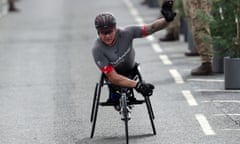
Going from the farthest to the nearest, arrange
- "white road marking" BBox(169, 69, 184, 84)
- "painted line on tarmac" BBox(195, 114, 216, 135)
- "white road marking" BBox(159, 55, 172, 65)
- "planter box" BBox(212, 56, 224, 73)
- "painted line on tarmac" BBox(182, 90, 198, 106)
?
"white road marking" BBox(159, 55, 172, 65) → "planter box" BBox(212, 56, 224, 73) → "white road marking" BBox(169, 69, 184, 84) → "painted line on tarmac" BBox(182, 90, 198, 106) → "painted line on tarmac" BBox(195, 114, 216, 135)

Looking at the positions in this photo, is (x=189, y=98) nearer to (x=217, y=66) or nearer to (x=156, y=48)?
(x=217, y=66)

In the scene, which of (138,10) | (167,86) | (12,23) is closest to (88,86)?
(167,86)

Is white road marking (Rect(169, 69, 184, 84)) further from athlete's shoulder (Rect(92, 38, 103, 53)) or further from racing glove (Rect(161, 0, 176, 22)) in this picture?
racing glove (Rect(161, 0, 176, 22))

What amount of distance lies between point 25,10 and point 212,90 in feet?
72.0

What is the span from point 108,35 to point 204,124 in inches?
82.2

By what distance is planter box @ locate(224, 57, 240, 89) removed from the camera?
1559cm

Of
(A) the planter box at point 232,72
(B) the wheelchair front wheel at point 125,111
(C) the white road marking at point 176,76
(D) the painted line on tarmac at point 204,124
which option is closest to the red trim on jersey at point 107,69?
(B) the wheelchair front wheel at point 125,111

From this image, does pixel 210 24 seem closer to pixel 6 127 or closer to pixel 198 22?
pixel 198 22

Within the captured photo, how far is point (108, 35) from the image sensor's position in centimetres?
1142

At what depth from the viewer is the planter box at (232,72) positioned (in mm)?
15594

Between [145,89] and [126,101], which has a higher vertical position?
[145,89]

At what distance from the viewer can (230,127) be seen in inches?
488

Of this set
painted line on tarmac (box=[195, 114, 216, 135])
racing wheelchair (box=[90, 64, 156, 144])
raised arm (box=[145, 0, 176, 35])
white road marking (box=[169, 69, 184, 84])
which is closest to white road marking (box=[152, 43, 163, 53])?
white road marking (box=[169, 69, 184, 84])

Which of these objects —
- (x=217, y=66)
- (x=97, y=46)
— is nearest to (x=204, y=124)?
(x=97, y=46)
